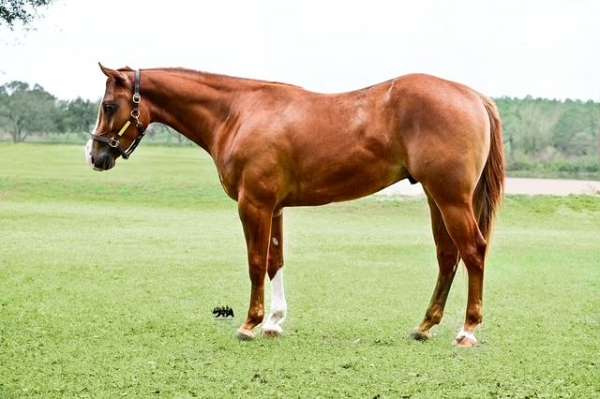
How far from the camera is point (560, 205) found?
70.6 feet

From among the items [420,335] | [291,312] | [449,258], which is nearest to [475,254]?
[449,258]

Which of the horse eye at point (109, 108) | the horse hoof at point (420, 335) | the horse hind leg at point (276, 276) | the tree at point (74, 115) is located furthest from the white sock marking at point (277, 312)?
the tree at point (74, 115)

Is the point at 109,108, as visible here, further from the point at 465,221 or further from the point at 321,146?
the point at 465,221

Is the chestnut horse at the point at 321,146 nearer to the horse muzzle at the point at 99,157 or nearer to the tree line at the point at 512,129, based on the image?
the horse muzzle at the point at 99,157

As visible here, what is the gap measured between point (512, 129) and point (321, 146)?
48.9m

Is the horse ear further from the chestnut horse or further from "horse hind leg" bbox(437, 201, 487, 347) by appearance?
"horse hind leg" bbox(437, 201, 487, 347)

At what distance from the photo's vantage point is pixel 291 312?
7.93 meters

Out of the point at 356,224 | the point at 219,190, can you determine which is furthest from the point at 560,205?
the point at 219,190

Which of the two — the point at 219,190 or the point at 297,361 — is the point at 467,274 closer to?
the point at 297,361

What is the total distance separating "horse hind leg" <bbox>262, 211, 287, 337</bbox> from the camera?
22.4ft

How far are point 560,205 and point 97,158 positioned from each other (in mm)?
16840

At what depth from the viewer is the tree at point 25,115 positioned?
180 ft

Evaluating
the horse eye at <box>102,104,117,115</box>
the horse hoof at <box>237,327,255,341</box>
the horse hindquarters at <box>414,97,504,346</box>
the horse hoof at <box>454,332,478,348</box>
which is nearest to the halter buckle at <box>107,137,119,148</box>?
the horse eye at <box>102,104,117,115</box>

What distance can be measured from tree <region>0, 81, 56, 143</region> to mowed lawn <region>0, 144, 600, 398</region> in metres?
38.4
